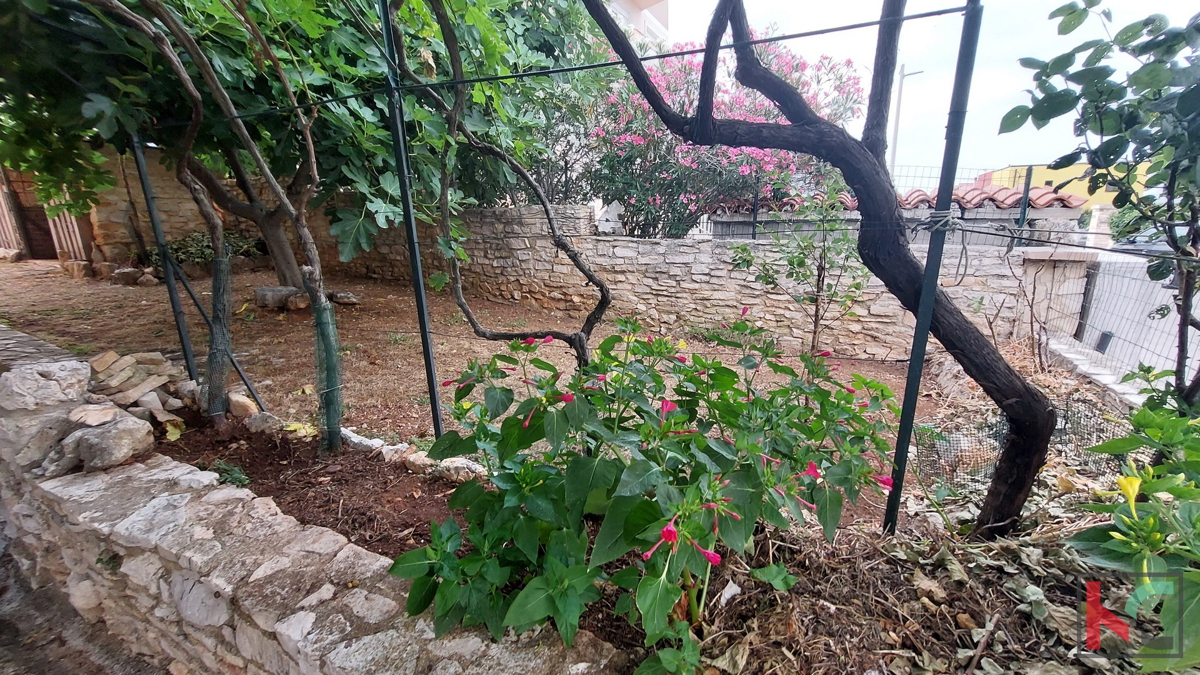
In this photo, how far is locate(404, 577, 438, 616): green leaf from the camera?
1.01 m

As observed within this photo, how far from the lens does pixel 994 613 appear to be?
1.00 metres

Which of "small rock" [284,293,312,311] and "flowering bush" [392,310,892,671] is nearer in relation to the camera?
"flowering bush" [392,310,892,671]

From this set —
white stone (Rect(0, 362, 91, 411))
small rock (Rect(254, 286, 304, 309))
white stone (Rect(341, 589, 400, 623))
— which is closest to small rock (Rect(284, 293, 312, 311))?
small rock (Rect(254, 286, 304, 309))

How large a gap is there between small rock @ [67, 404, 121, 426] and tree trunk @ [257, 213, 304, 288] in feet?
5.98

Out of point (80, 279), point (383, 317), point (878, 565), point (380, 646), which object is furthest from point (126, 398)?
point (80, 279)

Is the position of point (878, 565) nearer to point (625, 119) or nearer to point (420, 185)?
point (420, 185)

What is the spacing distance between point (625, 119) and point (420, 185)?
3146mm

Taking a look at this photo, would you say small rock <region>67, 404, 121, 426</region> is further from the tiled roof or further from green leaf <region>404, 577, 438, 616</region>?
the tiled roof

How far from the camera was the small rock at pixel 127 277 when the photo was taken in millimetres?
5527

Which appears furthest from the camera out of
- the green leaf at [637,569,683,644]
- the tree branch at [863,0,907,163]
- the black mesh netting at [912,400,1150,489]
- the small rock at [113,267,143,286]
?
the small rock at [113,267,143,286]

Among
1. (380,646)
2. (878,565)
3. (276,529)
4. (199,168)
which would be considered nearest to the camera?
(380,646)

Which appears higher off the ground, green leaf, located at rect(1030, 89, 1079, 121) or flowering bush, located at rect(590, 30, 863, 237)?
flowering bush, located at rect(590, 30, 863, 237)

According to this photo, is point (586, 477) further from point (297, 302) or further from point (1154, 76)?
point (297, 302)

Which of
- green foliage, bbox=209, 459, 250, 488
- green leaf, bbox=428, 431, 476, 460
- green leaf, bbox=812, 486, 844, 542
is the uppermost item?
green leaf, bbox=428, 431, 476, 460
